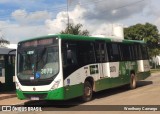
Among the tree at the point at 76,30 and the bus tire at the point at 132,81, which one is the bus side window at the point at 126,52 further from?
the tree at the point at 76,30

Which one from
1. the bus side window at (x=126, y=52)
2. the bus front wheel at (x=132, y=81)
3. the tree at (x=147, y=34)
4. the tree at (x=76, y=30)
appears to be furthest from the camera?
the tree at (x=147, y=34)

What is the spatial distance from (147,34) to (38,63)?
2166 inches

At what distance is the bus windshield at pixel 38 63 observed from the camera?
1428 centimetres

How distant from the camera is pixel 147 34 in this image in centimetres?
6756

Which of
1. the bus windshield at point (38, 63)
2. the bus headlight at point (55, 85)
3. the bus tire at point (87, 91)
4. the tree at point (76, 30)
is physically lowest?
the bus tire at point (87, 91)

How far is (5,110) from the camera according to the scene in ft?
47.4

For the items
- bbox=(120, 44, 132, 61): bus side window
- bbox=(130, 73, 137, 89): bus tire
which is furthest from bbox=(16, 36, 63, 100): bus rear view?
bbox=(130, 73, 137, 89): bus tire

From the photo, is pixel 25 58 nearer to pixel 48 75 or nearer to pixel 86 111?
pixel 48 75

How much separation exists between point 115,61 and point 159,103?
17.4ft

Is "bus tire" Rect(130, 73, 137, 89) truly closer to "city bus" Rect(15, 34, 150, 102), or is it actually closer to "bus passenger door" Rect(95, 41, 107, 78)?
"city bus" Rect(15, 34, 150, 102)

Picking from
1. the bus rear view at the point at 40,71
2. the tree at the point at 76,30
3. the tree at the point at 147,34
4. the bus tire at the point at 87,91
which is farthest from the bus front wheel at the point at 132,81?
the tree at the point at 147,34

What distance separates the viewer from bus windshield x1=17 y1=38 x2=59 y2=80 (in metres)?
14.3

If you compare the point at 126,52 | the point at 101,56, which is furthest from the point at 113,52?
the point at 126,52

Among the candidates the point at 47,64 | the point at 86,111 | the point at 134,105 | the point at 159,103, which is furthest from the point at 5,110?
the point at 159,103
